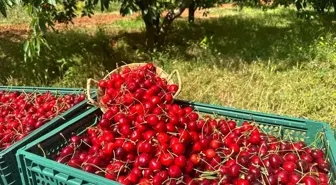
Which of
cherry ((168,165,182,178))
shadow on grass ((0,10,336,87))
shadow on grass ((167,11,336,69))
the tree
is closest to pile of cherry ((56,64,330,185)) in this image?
cherry ((168,165,182,178))

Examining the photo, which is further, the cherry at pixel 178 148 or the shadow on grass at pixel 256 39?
the shadow on grass at pixel 256 39

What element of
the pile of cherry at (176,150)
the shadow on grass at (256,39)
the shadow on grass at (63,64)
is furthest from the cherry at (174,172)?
the shadow on grass at (256,39)

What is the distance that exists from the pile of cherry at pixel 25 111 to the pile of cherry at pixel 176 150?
334 mm

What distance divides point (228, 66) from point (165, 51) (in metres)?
1.28

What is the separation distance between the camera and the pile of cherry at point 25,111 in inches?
84.4

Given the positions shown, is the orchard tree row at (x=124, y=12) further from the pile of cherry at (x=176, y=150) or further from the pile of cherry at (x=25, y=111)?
the pile of cherry at (x=176, y=150)

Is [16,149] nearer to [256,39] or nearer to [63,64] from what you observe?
[63,64]

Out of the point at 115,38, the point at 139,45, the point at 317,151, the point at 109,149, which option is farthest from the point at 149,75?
the point at 115,38

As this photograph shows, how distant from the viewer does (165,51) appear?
5.61 meters

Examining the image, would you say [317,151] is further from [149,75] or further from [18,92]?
[18,92]

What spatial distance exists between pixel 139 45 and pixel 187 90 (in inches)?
100

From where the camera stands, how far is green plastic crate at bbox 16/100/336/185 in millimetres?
1583

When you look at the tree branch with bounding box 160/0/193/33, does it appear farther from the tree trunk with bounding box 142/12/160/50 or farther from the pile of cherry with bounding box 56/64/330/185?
the pile of cherry with bounding box 56/64/330/185

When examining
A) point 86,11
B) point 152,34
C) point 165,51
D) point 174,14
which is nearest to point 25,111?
point 165,51
